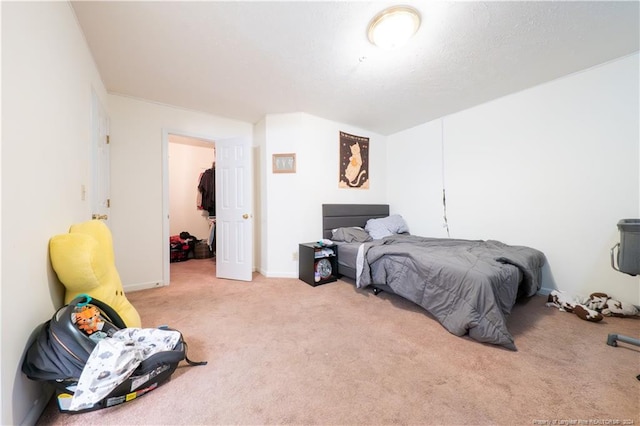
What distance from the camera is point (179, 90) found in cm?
254

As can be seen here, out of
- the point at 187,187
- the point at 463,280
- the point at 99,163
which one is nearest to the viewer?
the point at 463,280

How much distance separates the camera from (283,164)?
3203 millimetres

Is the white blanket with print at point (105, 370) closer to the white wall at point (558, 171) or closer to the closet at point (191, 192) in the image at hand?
the closet at point (191, 192)

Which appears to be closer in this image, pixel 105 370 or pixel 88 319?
pixel 105 370

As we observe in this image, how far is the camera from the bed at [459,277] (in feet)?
5.18

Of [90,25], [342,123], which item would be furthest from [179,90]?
[342,123]

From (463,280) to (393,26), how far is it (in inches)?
76.6

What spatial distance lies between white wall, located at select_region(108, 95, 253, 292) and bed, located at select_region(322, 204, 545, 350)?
243 cm

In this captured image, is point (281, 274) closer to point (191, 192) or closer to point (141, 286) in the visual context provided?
point (141, 286)

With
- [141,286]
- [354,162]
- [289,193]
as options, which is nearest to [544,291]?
[354,162]

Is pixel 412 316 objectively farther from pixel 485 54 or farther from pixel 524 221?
pixel 485 54

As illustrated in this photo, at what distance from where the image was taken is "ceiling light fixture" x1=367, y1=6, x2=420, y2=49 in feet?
4.99

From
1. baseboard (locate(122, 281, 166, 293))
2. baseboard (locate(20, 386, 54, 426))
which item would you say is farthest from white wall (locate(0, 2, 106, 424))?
baseboard (locate(122, 281, 166, 293))

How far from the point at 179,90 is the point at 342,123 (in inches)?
87.9
